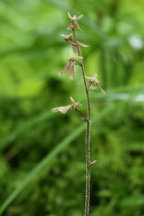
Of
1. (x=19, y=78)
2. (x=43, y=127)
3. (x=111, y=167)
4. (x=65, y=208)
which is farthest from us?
(x=19, y=78)

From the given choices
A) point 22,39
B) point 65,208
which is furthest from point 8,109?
point 22,39

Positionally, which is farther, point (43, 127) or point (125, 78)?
point (125, 78)

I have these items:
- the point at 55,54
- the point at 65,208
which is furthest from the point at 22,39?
the point at 65,208

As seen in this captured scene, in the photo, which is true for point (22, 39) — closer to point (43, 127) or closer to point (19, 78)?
point (19, 78)

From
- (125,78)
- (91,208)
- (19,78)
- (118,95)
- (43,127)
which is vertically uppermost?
(19,78)

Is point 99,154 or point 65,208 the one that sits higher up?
point 99,154

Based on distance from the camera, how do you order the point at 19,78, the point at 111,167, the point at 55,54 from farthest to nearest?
the point at 19,78, the point at 55,54, the point at 111,167
